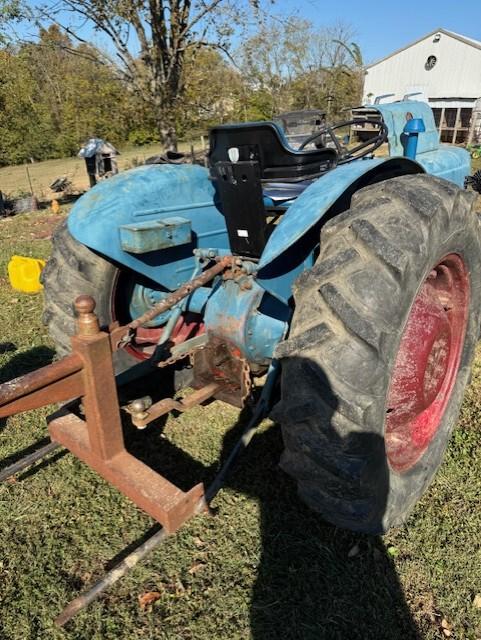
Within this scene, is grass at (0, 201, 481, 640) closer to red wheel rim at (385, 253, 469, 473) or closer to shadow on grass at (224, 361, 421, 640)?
shadow on grass at (224, 361, 421, 640)

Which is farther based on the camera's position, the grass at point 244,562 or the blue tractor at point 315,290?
the grass at point 244,562

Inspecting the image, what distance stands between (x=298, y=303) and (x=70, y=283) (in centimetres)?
128

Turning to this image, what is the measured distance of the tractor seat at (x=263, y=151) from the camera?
2191 millimetres

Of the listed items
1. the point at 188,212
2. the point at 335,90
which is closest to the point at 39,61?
the point at 335,90

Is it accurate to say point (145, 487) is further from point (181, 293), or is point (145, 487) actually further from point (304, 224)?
point (304, 224)

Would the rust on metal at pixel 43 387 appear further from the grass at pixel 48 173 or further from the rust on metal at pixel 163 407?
the grass at pixel 48 173

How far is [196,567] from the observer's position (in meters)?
2.12

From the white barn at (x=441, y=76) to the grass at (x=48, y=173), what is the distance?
11702 millimetres

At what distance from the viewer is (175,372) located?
3.02m

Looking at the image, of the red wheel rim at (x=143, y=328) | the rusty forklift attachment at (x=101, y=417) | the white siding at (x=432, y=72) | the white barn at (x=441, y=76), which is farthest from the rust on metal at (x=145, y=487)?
the white siding at (x=432, y=72)

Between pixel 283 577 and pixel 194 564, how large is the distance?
1.24 ft

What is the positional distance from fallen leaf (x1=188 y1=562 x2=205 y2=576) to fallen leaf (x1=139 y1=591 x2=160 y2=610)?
16 cm

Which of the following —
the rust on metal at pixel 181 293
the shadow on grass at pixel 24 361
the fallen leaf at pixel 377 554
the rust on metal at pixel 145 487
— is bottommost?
the fallen leaf at pixel 377 554

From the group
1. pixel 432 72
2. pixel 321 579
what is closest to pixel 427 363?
pixel 321 579
